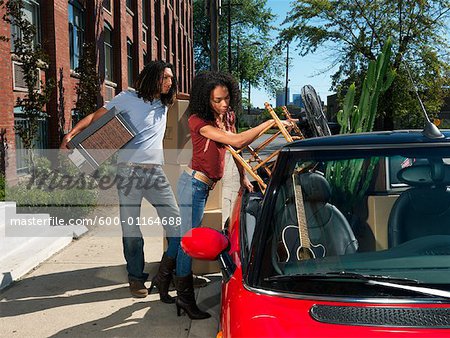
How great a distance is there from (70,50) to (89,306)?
10.9m

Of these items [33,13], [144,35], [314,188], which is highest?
[144,35]

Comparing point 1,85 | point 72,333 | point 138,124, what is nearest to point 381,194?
point 138,124

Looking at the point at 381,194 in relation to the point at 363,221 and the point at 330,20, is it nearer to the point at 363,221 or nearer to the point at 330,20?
the point at 363,221

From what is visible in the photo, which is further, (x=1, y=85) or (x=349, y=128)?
(x=1, y=85)

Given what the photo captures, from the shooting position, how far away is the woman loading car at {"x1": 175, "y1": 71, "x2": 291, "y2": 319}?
12.4 feet

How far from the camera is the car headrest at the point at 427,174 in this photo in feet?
9.14

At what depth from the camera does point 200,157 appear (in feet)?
12.8

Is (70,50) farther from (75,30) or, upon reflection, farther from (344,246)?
(344,246)

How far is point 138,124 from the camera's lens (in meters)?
4.43

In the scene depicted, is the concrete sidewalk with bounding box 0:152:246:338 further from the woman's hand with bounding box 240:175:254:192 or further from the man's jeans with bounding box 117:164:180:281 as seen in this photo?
the woman's hand with bounding box 240:175:254:192

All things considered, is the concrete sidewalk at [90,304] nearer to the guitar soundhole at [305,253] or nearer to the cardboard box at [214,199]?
the cardboard box at [214,199]

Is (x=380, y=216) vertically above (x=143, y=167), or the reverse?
(x=143, y=167)

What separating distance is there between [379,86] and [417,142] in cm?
379

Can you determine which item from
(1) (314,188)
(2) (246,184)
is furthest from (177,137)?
(1) (314,188)
